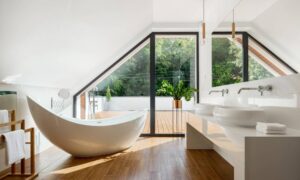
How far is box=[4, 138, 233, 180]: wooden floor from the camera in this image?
8.02 ft

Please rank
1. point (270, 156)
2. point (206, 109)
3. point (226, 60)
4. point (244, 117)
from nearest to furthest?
1. point (270, 156)
2. point (244, 117)
3. point (206, 109)
4. point (226, 60)

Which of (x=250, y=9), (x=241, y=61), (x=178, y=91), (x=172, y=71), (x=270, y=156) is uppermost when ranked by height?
(x=250, y=9)

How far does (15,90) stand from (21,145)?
0.92 m

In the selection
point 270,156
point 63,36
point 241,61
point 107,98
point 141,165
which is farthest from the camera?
point 107,98

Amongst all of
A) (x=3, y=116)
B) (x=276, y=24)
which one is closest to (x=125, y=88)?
(x=3, y=116)

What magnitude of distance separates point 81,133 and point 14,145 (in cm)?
82

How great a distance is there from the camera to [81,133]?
2.87 meters

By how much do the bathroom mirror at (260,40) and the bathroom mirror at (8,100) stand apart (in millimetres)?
2739

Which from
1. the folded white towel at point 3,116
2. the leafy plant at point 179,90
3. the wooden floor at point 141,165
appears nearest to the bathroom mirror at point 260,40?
the wooden floor at point 141,165

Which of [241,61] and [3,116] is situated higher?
[241,61]

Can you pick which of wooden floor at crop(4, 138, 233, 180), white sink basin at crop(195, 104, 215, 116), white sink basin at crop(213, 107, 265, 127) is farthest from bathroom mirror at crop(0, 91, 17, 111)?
white sink basin at crop(213, 107, 265, 127)

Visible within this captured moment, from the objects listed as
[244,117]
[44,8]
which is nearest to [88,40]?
[44,8]

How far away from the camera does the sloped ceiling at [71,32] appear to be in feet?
7.33

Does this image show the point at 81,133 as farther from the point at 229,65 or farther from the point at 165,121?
the point at 165,121
